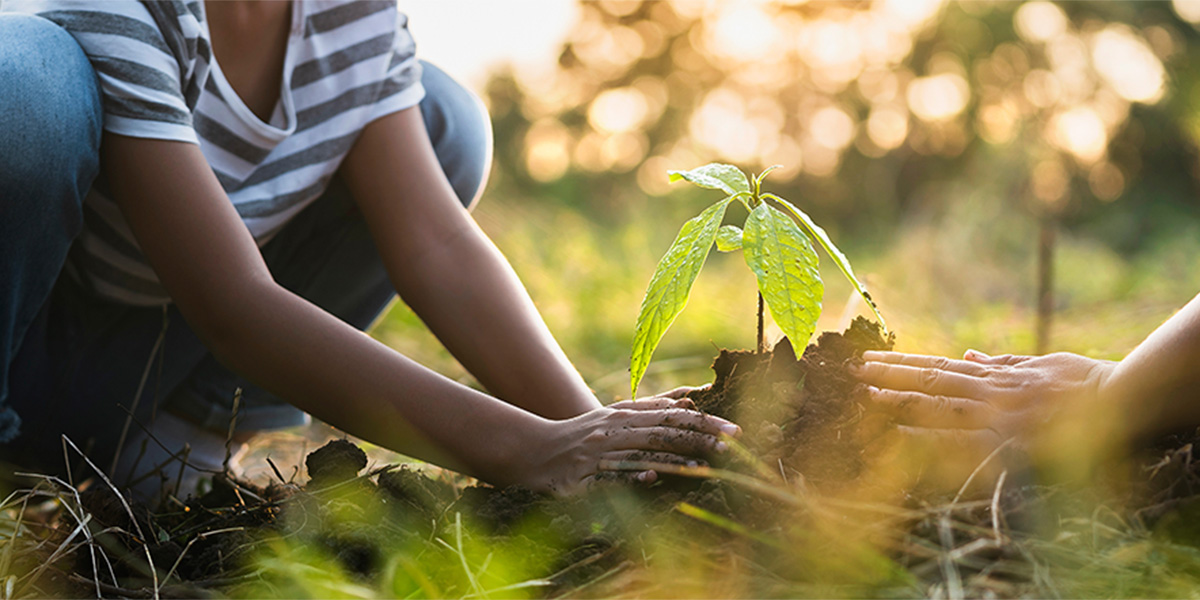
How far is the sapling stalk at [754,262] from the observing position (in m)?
0.88

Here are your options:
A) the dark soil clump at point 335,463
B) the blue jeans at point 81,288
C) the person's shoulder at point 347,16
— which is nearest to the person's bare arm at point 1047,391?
the dark soil clump at point 335,463

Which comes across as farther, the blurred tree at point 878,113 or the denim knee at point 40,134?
the blurred tree at point 878,113

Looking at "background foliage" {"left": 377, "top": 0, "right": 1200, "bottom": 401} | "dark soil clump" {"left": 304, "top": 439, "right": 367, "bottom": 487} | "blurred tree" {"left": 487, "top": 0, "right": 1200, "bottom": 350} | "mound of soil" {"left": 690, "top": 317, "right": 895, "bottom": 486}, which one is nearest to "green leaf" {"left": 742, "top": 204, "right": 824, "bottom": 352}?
"mound of soil" {"left": 690, "top": 317, "right": 895, "bottom": 486}

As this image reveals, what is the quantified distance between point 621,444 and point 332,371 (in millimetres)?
378

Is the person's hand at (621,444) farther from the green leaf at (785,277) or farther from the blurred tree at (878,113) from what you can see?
the blurred tree at (878,113)

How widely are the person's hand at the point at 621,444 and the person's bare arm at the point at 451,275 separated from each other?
0.78 feet

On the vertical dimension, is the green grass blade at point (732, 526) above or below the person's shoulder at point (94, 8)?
below

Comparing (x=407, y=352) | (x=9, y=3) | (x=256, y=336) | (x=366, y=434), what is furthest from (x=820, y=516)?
(x=407, y=352)

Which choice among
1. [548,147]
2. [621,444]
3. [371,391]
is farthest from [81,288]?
[548,147]

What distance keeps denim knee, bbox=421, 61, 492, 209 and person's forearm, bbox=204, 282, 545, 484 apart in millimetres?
678

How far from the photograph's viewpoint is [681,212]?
10070mm

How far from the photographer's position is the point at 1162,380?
89 centimetres

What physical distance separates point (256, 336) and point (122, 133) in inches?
13.8

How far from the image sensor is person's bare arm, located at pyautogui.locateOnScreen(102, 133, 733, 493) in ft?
3.21
